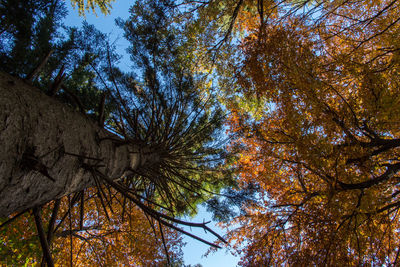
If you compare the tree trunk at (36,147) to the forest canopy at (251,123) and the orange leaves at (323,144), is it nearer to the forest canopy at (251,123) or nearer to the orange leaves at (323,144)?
the forest canopy at (251,123)

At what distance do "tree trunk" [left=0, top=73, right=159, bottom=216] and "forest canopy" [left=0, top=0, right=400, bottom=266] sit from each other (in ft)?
2.48

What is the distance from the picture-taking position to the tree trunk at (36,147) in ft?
3.18

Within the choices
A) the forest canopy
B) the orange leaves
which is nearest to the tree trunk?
the forest canopy

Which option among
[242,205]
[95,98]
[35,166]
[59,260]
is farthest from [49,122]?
[59,260]

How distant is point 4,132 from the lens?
3.01 ft

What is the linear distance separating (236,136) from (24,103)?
203 inches

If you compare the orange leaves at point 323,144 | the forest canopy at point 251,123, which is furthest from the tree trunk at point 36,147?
the orange leaves at point 323,144

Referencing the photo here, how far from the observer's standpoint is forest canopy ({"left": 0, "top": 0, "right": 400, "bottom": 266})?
11.7 ft

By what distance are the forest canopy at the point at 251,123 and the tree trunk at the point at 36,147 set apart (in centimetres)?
76

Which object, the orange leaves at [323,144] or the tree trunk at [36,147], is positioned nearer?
the tree trunk at [36,147]

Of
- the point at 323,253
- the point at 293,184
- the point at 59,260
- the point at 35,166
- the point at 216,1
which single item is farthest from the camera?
the point at 216,1

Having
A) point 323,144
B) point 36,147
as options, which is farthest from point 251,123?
point 36,147

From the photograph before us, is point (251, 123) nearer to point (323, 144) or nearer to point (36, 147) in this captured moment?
point (323, 144)

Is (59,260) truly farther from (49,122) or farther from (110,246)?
(49,122)
